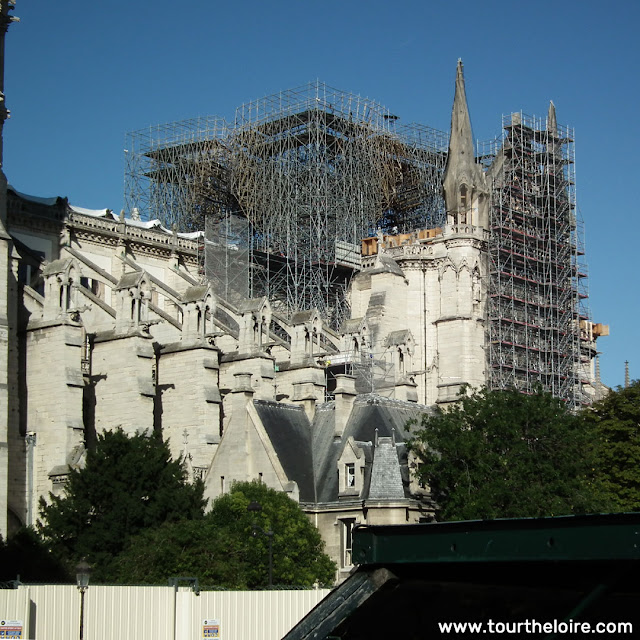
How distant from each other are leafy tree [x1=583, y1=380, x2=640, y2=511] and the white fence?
2620 centimetres

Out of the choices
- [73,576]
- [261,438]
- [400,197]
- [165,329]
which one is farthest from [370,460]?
[400,197]

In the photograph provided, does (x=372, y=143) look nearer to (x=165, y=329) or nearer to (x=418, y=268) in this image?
(x=418, y=268)

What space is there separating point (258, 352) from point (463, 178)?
66.4 feet

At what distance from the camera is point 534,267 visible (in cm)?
7275

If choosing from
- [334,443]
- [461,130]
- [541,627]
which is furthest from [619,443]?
[541,627]

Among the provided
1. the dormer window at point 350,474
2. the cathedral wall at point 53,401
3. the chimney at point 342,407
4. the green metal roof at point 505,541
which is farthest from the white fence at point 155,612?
the chimney at point 342,407

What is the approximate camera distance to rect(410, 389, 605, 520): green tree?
4103 cm

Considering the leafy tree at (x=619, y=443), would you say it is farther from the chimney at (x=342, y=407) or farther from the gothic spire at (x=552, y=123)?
the gothic spire at (x=552, y=123)

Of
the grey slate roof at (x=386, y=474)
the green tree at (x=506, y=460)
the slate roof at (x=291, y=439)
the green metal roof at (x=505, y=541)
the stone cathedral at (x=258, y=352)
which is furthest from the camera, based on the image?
the stone cathedral at (x=258, y=352)

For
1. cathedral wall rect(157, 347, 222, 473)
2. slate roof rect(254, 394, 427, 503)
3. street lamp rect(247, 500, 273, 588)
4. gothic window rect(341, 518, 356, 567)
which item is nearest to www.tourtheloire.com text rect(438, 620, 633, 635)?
street lamp rect(247, 500, 273, 588)

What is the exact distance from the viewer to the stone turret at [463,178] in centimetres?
7088

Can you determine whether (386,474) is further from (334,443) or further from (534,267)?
(534,267)

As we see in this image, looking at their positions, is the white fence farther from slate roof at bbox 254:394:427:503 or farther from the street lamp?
slate roof at bbox 254:394:427:503

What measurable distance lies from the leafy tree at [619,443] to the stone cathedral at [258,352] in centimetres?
639
